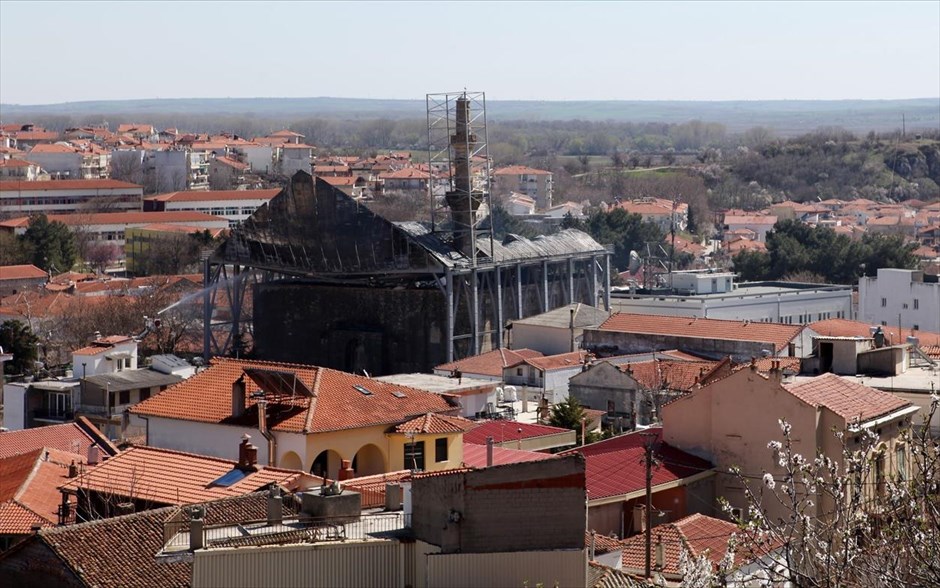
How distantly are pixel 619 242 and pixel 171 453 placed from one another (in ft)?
222

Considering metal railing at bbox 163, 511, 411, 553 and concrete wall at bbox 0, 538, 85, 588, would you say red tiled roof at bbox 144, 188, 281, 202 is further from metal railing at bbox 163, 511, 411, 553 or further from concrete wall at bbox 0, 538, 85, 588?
metal railing at bbox 163, 511, 411, 553

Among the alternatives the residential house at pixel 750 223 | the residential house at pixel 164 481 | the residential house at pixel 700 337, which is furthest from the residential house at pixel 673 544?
the residential house at pixel 750 223

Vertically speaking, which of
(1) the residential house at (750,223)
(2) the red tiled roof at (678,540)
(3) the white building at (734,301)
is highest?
(2) the red tiled roof at (678,540)

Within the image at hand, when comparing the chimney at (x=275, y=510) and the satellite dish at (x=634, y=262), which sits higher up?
the chimney at (x=275, y=510)

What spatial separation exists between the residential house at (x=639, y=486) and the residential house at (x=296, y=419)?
1.85 meters

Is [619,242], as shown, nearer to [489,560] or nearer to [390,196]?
[390,196]

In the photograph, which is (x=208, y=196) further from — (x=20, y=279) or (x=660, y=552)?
(x=660, y=552)

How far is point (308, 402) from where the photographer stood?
2230cm

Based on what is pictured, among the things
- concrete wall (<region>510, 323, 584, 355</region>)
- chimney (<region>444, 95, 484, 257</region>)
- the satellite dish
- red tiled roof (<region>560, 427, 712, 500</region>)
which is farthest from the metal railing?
the satellite dish

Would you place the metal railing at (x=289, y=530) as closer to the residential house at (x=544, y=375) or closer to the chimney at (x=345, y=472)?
the chimney at (x=345, y=472)

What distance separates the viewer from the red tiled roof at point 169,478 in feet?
56.2

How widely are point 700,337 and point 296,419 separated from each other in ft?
67.0

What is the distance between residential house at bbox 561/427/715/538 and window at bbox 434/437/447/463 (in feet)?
5.33

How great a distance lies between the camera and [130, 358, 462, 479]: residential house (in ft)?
70.3
